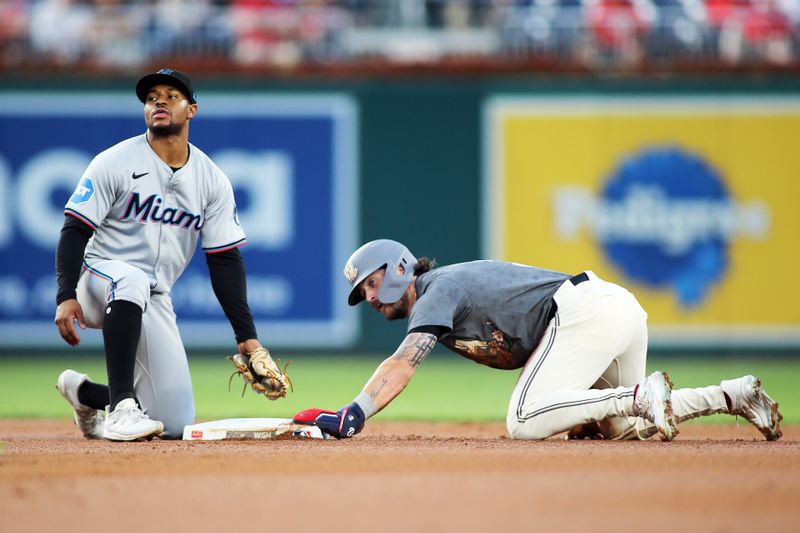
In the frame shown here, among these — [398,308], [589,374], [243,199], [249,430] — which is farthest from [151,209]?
[243,199]

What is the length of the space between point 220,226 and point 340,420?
1.52m

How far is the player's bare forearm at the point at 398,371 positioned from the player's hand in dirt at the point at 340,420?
12 cm

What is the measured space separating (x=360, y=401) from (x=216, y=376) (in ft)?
22.5

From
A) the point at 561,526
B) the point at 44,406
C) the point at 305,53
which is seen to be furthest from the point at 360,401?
the point at 305,53

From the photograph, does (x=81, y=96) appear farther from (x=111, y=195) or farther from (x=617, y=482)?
(x=617, y=482)

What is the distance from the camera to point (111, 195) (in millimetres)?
6223

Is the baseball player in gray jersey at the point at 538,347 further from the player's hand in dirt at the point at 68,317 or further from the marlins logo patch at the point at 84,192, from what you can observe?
the marlins logo patch at the point at 84,192

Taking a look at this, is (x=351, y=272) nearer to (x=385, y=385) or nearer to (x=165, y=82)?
(x=385, y=385)

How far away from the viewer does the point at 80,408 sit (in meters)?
6.51

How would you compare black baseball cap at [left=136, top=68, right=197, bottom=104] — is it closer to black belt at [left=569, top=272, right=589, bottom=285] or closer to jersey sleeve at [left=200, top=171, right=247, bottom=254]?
jersey sleeve at [left=200, top=171, right=247, bottom=254]

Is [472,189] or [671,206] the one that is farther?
[472,189]

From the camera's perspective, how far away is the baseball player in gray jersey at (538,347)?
564cm

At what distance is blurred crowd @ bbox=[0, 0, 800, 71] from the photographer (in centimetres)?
1369

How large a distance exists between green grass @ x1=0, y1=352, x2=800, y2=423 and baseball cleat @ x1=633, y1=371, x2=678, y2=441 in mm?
2693
